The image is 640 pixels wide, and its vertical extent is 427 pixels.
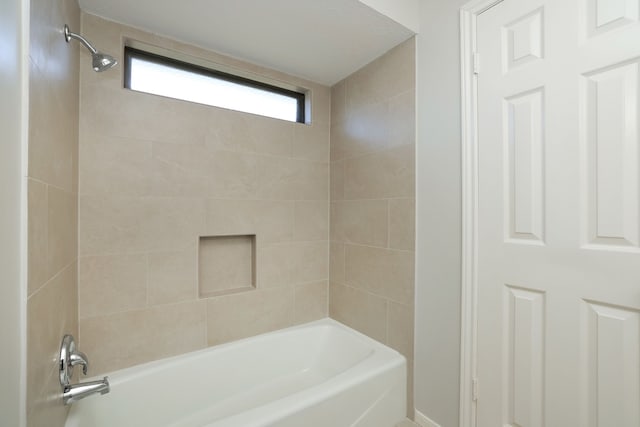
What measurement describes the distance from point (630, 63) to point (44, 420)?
216cm

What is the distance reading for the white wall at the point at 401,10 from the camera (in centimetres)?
145

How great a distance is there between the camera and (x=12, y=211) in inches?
24.9

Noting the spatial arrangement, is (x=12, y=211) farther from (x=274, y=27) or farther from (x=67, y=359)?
(x=274, y=27)

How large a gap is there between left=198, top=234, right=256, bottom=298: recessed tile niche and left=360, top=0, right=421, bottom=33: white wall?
1.53 meters

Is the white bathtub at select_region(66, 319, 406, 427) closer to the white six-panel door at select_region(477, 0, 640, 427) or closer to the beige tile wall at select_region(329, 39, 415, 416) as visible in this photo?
the beige tile wall at select_region(329, 39, 415, 416)

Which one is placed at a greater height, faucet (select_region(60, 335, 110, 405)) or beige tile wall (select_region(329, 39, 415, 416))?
beige tile wall (select_region(329, 39, 415, 416))

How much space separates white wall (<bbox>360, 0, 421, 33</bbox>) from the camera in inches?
57.1

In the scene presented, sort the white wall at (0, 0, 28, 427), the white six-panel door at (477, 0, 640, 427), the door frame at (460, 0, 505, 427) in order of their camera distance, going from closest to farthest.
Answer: the white wall at (0, 0, 28, 427)
the white six-panel door at (477, 0, 640, 427)
the door frame at (460, 0, 505, 427)

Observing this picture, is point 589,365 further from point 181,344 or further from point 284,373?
point 181,344

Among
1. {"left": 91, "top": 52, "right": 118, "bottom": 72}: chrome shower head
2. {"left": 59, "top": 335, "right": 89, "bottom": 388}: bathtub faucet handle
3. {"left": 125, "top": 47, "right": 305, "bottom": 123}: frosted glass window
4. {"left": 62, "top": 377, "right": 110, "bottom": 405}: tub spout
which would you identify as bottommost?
{"left": 62, "top": 377, "right": 110, "bottom": 405}: tub spout

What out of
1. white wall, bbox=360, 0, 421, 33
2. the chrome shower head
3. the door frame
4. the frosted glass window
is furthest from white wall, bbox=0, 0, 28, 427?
the door frame

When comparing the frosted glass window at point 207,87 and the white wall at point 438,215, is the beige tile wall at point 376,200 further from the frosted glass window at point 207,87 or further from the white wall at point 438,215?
the frosted glass window at point 207,87

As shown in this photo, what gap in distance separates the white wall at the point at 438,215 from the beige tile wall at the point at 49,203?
1576mm

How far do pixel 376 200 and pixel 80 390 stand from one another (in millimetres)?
1689
